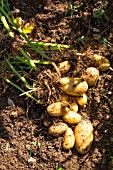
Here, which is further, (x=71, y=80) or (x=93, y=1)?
(x=93, y=1)

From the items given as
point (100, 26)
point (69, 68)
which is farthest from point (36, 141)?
point (100, 26)

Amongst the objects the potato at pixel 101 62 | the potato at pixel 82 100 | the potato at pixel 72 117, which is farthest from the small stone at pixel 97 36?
the potato at pixel 72 117

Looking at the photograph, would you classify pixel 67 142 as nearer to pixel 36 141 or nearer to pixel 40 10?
pixel 36 141

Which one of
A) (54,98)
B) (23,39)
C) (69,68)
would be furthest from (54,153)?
(23,39)

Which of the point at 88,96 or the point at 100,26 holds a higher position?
the point at 100,26

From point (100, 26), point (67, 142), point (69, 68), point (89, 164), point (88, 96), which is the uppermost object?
point (100, 26)

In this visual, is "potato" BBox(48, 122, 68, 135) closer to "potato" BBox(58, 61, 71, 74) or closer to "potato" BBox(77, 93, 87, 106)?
"potato" BBox(77, 93, 87, 106)
